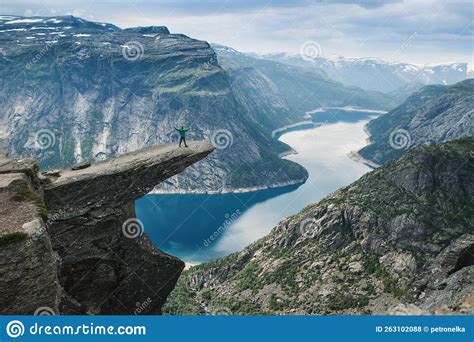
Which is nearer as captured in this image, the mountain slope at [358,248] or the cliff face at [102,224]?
the cliff face at [102,224]

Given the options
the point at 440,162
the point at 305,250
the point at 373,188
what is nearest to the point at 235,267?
the point at 305,250

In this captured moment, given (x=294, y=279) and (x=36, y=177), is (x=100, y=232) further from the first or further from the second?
(x=294, y=279)

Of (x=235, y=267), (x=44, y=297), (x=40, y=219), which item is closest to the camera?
(x=44, y=297)

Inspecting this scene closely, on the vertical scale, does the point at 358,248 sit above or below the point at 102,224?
below

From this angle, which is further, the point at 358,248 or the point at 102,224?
the point at 358,248

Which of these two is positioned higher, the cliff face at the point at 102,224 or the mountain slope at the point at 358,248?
the cliff face at the point at 102,224
